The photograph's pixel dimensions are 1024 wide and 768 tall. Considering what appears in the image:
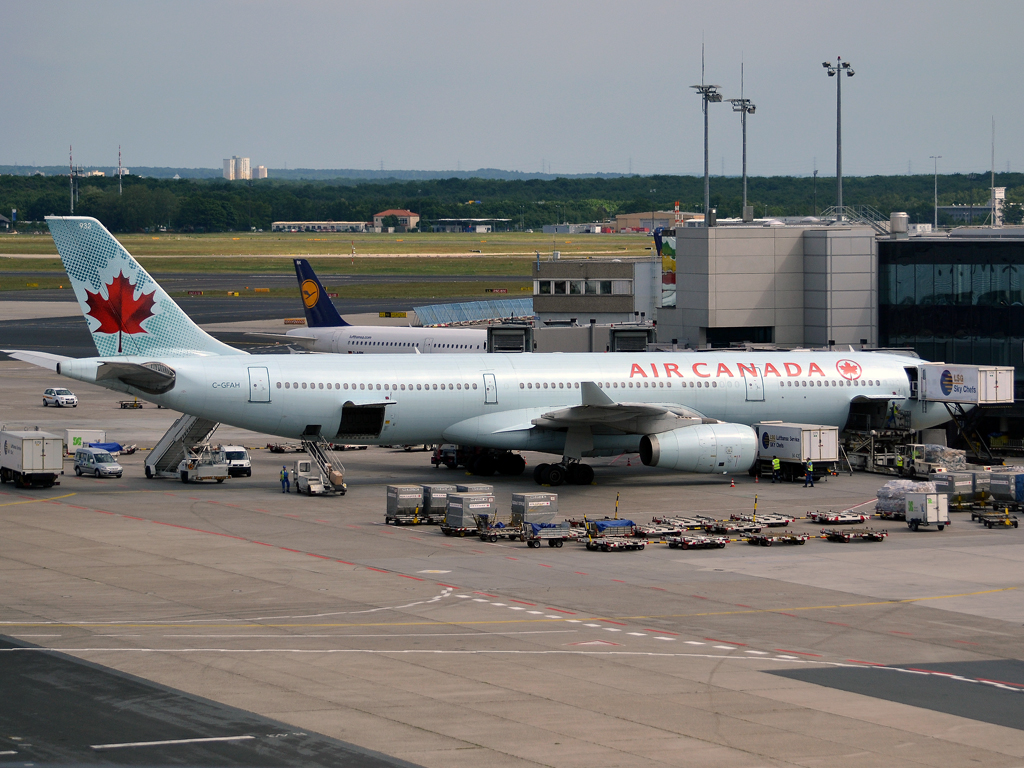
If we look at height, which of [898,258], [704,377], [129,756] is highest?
[898,258]

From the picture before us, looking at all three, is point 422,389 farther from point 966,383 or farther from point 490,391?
point 966,383

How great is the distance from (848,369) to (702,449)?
10.7 meters

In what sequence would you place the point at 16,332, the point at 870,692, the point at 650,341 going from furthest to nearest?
the point at 16,332
the point at 650,341
the point at 870,692

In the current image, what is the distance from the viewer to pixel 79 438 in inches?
2304

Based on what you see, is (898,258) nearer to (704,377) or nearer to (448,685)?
(704,377)

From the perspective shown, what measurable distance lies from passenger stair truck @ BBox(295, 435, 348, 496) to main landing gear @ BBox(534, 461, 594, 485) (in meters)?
7.47

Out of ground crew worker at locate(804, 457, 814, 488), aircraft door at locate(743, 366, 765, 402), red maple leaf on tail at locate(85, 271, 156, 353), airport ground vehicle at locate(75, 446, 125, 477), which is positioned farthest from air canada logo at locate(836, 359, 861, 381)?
airport ground vehicle at locate(75, 446, 125, 477)

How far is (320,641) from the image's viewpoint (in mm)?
27828

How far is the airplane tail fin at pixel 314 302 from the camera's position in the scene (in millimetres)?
88500

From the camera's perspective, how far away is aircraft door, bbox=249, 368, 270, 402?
159ft

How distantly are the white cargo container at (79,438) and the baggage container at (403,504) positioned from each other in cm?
1979

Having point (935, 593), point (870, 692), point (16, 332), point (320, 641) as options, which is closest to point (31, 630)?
point (320, 641)

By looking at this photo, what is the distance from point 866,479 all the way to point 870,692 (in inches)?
1203

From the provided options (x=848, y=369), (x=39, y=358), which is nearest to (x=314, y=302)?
(x=39, y=358)
